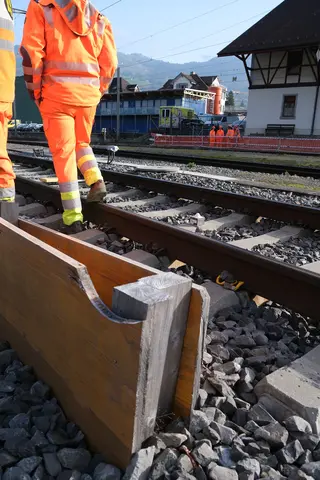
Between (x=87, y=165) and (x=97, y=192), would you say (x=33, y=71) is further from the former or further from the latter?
(x=97, y=192)

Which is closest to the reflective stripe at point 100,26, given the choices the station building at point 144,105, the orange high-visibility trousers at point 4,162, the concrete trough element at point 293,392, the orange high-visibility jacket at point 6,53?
the orange high-visibility jacket at point 6,53

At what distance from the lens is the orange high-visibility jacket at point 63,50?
3.63 m

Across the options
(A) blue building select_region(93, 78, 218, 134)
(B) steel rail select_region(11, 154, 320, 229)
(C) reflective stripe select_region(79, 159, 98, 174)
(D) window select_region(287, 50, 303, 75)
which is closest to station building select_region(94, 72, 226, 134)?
(A) blue building select_region(93, 78, 218, 134)

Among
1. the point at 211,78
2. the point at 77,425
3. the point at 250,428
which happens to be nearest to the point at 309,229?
the point at 250,428

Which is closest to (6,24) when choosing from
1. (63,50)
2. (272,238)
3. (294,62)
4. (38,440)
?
(63,50)

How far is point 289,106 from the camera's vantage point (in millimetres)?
30250

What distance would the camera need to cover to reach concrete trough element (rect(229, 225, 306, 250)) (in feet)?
12.1

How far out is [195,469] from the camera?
1416 millimetres

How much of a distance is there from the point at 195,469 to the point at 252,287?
1612 mm

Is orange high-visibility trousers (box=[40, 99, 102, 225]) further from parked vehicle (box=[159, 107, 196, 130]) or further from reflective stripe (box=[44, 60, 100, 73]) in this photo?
parked vehicle (box=[159, 107, 196, 130])

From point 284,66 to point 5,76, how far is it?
30.6m

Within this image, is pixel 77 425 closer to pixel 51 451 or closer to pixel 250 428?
pixel 51 451

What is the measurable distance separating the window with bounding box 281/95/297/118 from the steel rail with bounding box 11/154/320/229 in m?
26.7

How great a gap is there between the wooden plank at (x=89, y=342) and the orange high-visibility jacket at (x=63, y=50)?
88.5 inches
